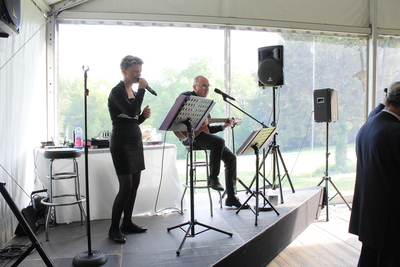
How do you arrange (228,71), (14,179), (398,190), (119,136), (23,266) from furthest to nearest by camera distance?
(228,71)
(14,179)
(119,136)
(23,266)
(398,190)

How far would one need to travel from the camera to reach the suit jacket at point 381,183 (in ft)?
6.20

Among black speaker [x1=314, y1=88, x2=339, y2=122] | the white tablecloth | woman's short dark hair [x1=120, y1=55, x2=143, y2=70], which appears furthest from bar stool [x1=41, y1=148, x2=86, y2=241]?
black speaker [x1=314, y1=88, x2=339, y2=122]

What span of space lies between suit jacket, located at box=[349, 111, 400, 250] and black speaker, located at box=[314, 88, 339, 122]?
239 cm

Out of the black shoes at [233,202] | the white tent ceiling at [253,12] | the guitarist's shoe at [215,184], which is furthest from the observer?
the white tent ceiling at [253,12]

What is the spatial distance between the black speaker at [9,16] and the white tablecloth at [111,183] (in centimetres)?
145

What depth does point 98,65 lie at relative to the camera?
4328 millimetres

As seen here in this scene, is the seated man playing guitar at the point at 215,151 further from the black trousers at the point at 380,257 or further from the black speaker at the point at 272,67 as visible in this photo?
the black trousers at the point at 380,257

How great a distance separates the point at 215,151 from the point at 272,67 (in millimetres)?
1296

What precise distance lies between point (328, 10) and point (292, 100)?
148 cm

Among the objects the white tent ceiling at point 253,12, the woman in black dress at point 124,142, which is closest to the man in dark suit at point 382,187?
the woman in black dress at point 124,142

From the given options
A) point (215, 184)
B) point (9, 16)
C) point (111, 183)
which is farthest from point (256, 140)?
point (9, 16)

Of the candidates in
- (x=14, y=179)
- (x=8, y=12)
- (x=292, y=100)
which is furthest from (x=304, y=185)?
(x=8, y=12)

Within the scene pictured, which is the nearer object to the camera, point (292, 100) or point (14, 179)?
point (14, 179)

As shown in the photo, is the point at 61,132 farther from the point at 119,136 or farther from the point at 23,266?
the point at 23,266
